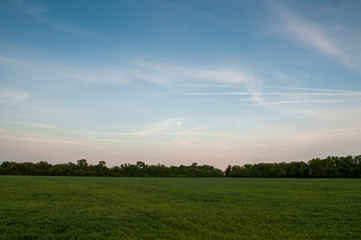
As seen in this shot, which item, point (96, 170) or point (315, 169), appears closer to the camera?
point (315, 169)

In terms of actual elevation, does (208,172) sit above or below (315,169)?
below

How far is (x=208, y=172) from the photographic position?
493 feet

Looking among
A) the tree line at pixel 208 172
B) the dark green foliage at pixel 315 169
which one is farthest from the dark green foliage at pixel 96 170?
the dark green foliage at pixel 315 169

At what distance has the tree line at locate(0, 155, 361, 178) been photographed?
103375 mm

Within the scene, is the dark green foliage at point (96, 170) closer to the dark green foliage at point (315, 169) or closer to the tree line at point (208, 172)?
the tree line at point (208, 172)

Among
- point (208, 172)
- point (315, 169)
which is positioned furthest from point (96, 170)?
point (315, 169)

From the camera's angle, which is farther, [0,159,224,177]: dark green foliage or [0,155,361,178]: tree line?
[0,159,224,177]: dark green foliage

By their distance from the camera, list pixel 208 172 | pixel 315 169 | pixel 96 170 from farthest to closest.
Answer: pixel 208 172 → pixel 96 170 → pixel 315 169

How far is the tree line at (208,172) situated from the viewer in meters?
103

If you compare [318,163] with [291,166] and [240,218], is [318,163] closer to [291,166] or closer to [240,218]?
[291,166]

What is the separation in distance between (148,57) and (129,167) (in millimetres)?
122409

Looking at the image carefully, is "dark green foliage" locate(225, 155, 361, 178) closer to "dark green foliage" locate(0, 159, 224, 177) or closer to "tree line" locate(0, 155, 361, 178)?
"tree line" locate(0, 155, 361, 178)

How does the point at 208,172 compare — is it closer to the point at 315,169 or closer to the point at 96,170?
the point at 315,169

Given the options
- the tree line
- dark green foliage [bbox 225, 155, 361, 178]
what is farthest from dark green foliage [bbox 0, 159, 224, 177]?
dark green foliage [bbox 225, 155, 361, 178]
